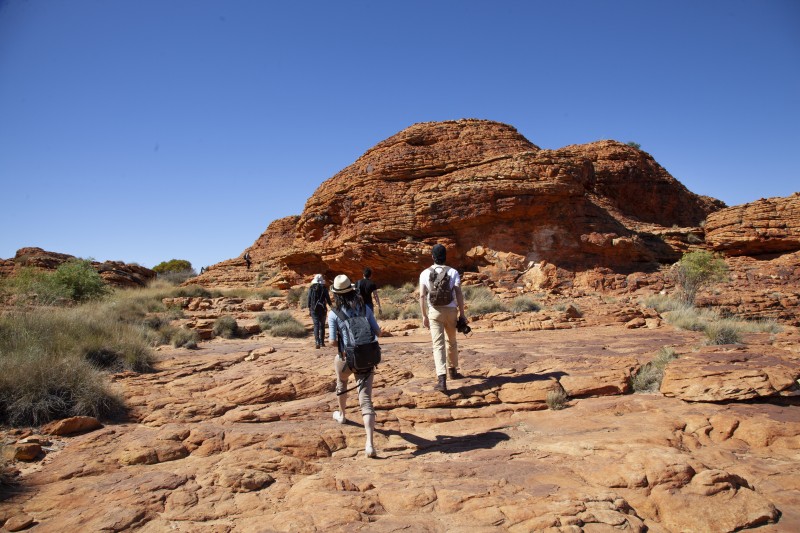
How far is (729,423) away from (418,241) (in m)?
17.6

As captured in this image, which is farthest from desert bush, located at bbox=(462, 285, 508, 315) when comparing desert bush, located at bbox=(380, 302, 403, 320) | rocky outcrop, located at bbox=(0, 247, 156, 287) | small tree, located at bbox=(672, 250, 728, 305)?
rocky outcrop, located at bbox=(0, 247, 156, 287)

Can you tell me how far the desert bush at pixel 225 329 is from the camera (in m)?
13.4

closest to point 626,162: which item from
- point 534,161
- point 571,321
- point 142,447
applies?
point 534,161

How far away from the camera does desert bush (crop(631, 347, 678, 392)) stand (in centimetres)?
638

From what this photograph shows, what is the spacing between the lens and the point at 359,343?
494 cm

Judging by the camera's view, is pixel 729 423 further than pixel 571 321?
No

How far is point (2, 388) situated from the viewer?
19.7 ft

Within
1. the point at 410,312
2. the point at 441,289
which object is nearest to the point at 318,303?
the point at 441,289

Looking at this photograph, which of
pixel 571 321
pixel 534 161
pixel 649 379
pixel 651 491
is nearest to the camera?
pixel 651 491

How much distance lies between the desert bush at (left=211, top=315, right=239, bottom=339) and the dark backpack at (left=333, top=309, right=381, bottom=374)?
9425 mm

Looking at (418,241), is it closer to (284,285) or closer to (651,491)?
Result: (284,285)

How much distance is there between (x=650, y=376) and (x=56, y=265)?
98.4 ft

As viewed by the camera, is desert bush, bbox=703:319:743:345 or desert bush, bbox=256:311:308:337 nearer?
desert bush, bbox=703:319:743:345

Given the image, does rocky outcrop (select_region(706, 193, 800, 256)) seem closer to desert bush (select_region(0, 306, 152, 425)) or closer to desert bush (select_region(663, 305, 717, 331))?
desert bush (select_region(663, 305, 717, 331))
